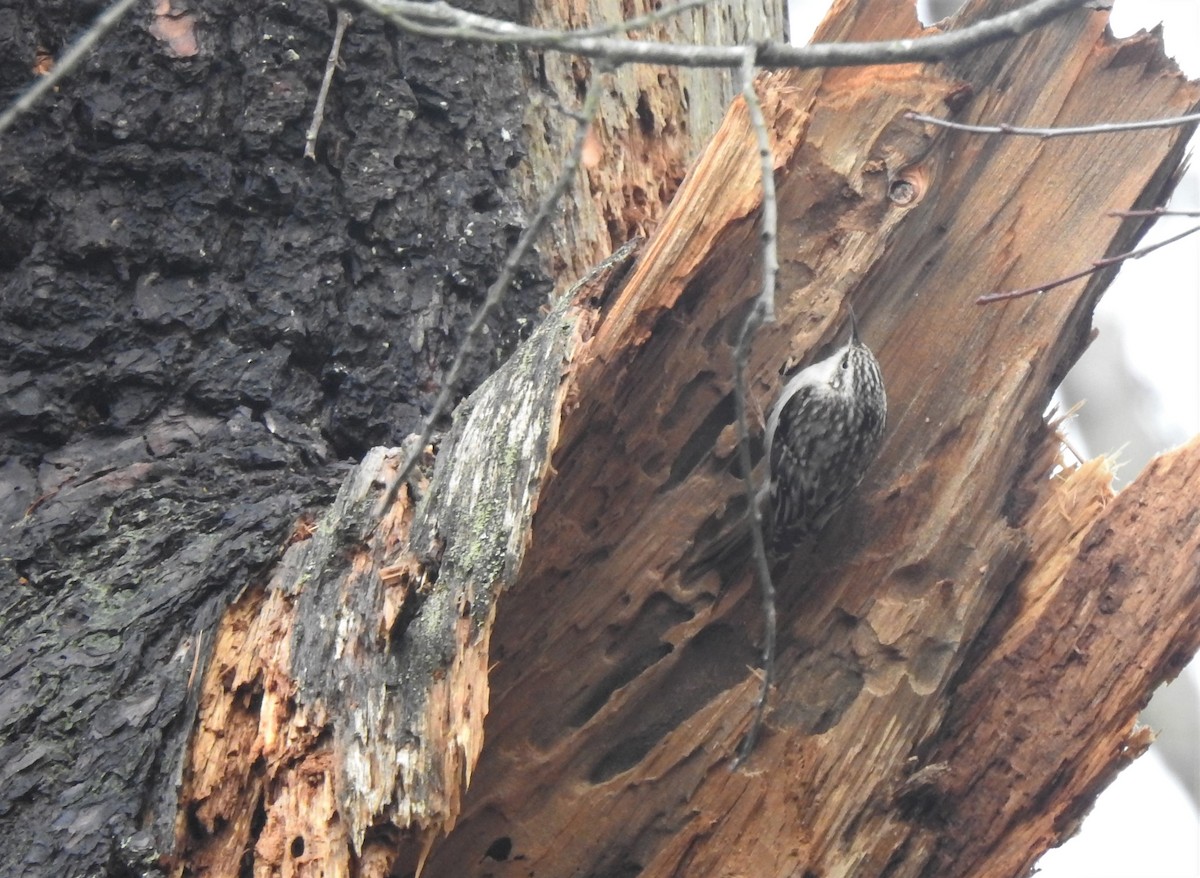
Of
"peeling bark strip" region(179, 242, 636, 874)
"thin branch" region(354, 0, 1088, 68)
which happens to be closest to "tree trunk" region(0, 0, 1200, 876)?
"peeling bark strip" region(179, 242, 636, 874)

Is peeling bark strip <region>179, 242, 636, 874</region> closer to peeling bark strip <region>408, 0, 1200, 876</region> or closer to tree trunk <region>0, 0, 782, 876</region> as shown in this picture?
tree trunk <region>0, 0, 782, 876</region>

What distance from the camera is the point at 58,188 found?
318cm

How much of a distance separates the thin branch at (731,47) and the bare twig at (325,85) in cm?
155

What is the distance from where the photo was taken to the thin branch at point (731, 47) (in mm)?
1681

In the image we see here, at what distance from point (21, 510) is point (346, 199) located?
1.23 meters

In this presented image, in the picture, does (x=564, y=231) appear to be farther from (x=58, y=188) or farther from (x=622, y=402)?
(x=58, y=188)

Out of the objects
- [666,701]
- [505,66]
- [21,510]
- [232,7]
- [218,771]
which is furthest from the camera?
[505,66]

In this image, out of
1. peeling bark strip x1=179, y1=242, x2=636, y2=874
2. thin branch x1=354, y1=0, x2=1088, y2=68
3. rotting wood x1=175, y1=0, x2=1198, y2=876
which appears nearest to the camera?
thin branch x1=354, y1=0, x2=1088, y2=68

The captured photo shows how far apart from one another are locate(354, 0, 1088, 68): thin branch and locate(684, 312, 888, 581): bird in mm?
1629

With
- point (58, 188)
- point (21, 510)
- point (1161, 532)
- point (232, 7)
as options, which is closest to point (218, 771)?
point (21, 510)

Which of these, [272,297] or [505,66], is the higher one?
[505,66]

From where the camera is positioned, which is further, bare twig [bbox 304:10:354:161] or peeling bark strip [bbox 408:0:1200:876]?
bare twig [bbox 304:10:354:161]

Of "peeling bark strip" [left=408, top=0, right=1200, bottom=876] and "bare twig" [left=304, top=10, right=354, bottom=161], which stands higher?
"bare twig" [left=304, top=10, right=354, bottom=161]

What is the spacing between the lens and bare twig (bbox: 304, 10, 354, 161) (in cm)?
327
